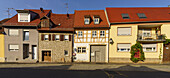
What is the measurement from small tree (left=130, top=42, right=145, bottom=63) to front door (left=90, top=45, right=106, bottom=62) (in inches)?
166

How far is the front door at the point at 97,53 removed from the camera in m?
11.9

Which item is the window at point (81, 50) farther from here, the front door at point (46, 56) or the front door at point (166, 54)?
the front door at point (166, 54)

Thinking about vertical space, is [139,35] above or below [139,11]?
below

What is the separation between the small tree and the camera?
1109cm

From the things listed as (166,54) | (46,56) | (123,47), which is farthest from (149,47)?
(46,56)

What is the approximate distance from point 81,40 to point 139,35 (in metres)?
8.99

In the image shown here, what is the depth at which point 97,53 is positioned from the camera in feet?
39.4

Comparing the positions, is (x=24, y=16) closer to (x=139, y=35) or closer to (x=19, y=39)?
(x=19, y=39)

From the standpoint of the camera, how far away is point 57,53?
1164 centimetres

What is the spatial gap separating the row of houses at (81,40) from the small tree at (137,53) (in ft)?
1.81

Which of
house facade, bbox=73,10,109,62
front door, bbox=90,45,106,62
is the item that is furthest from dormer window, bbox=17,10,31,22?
front door, bbox=90,45,106,62

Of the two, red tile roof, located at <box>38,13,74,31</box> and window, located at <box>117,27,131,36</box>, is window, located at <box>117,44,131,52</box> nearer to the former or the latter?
window, located at <box>117,27,131,36</box>

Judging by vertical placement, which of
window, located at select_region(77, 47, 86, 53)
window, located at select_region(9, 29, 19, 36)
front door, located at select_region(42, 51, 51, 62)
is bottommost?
front door, located at select_region(42, 51, 51, 62)

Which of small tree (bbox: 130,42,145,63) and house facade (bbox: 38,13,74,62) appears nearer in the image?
small tree (bbox: 130,42,145,63)
